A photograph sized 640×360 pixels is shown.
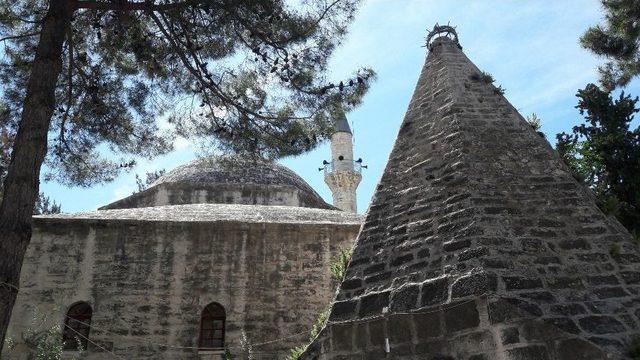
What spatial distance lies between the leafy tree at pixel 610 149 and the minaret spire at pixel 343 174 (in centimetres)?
1336

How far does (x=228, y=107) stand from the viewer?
7223mm

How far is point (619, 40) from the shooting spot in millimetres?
9000

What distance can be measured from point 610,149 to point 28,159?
7.91m

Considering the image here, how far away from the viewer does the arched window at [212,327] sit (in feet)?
26.9

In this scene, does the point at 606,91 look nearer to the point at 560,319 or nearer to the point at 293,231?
the point at 293,231

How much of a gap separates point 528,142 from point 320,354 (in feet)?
10.2

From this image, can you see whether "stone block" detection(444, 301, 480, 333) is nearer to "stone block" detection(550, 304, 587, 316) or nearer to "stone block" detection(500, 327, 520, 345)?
"stone block" detection(500, 327, 520, 345)

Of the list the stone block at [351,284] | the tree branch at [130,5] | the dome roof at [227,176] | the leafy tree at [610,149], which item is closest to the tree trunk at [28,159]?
the tree branch at [130,5]

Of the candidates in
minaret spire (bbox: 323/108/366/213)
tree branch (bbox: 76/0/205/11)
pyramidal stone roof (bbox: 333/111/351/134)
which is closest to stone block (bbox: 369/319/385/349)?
pyramidal stone roof (bbox: 333/111/351/134)

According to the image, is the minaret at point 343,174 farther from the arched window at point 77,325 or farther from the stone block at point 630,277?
the stone block at point 630,277

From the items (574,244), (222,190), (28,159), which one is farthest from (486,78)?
(222,190)

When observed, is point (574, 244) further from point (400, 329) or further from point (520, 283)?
point (400, 329)

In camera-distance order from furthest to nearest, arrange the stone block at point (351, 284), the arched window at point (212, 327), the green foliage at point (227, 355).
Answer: the arched window at point (212, 327)
the green foliage at point (227, 355)
the stone block at point (351, 284)

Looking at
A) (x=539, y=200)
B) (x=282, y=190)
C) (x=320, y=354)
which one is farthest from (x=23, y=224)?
(x=282, y=190)
